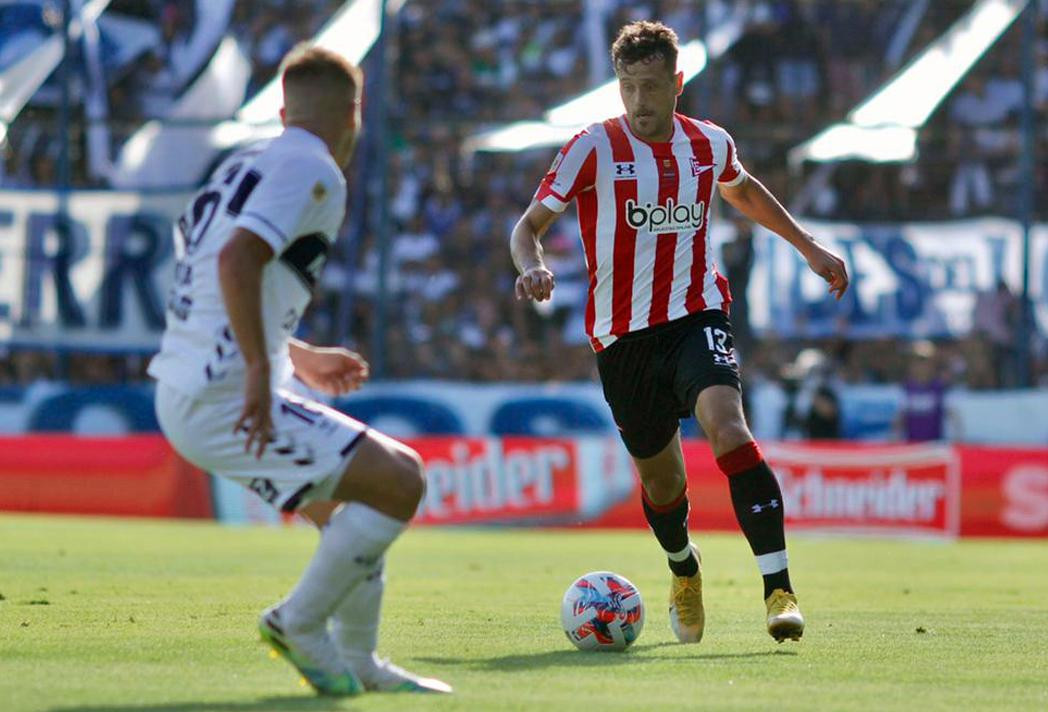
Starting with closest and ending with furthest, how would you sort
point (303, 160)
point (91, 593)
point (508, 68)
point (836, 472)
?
1. point (303, 160)
2. point (91, 593)
3. point (836, 472)
4. point (508, 68)

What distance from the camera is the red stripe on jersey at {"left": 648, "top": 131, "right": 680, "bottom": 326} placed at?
8.08 m

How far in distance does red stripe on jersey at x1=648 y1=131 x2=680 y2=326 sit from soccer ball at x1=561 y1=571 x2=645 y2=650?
125cm

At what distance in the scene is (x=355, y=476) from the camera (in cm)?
552

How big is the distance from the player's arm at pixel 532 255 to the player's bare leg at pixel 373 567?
1480 millimetres

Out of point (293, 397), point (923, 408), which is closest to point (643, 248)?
point (293, 397)

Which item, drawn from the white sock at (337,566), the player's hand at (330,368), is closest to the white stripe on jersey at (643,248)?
the player's hand at (330,368)

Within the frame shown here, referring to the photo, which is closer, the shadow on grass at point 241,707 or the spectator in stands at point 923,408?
the shadow on grass at point 241,707

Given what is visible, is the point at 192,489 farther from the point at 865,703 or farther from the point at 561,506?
the point at 865,703

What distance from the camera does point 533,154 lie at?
22.8 meters

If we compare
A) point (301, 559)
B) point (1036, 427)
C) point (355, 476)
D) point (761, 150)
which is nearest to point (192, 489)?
point (301, 559)

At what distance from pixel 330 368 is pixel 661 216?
2.50 metres

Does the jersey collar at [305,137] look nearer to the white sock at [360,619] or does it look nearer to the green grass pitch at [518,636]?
the white sock at [360,619]

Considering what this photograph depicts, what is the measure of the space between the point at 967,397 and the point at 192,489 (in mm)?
8640

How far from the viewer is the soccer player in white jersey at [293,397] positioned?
5434 mm
